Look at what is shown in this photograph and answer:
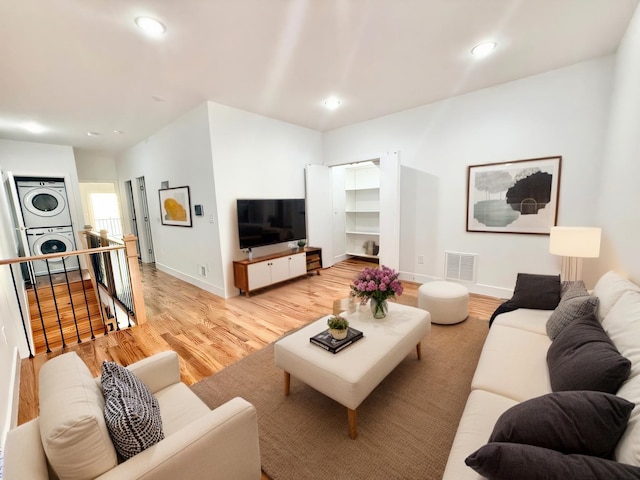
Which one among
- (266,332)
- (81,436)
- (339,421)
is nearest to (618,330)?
(339,421)

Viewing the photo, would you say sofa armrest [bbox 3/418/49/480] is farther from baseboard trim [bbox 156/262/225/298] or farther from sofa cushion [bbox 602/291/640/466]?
baseboard trim [bbox 156/262/225/298]

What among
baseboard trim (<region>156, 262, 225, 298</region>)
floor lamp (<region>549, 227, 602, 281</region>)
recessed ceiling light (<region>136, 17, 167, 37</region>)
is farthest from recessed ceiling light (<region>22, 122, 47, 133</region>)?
floor lamp (<region>549, 227, 602, 281</region>)

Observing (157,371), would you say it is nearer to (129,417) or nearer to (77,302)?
(129,417)

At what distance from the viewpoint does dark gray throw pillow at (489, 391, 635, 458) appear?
853 millimetres

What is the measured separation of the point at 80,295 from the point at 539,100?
24.3 ft

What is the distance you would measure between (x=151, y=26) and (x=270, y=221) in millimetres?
2740

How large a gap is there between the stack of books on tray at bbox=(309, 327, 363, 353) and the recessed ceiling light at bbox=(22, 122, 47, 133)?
5613 millimetres

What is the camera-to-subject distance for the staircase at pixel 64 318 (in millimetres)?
3090

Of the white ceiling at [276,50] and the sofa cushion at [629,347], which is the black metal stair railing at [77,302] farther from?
the sofa cushion at [629,347]

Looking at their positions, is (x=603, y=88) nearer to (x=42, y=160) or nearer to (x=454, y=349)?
(x=454, y=349)

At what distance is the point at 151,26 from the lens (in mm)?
2115

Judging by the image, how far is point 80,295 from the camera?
15.4ft

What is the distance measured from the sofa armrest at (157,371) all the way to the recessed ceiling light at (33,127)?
509 centimetres

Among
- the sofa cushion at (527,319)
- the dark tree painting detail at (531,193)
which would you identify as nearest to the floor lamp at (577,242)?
the sofa cushion at (527,319)
